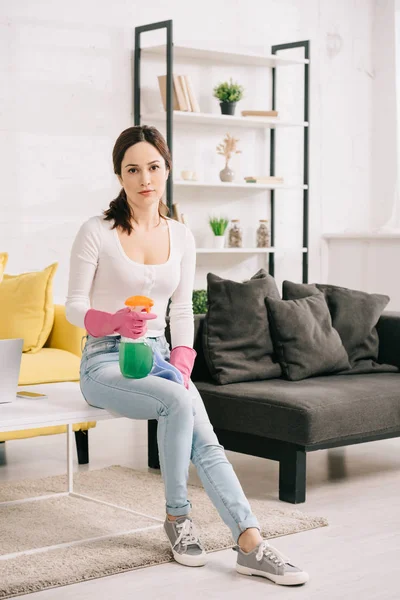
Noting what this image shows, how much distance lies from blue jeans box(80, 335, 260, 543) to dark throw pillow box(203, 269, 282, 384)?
39.1 inches

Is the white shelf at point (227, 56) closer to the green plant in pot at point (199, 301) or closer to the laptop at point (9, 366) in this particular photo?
the green plant in pot at point (199, 301)

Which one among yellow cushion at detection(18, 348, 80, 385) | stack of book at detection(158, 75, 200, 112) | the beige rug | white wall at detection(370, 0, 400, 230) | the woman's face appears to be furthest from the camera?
white wall at detection(370, 0, 400, 230)

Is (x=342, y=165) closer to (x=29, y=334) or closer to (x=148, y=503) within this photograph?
(x=29, y=334)

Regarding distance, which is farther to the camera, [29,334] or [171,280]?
[29,334]

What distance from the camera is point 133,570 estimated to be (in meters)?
2.71

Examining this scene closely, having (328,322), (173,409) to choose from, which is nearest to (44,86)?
(328,322)

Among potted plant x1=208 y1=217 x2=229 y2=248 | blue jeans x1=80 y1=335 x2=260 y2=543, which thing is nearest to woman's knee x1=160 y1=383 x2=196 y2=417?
blue jeans x1=80 y1=335 x2=260 y2=543

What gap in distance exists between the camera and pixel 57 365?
4.28 metres

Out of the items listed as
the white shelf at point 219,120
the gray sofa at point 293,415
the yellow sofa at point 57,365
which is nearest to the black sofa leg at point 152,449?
the gray sofa at point 293,415

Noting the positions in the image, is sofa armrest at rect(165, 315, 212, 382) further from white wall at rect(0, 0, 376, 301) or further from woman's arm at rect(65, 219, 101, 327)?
white wall at rect(0, 0, 376, 301)

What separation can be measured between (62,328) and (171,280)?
159 cm

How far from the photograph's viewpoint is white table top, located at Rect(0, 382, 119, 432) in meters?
2.70

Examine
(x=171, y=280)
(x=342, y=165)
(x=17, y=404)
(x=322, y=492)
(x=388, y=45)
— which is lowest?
(x=322, y=492)

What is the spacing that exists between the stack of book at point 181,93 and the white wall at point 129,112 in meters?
0.22
